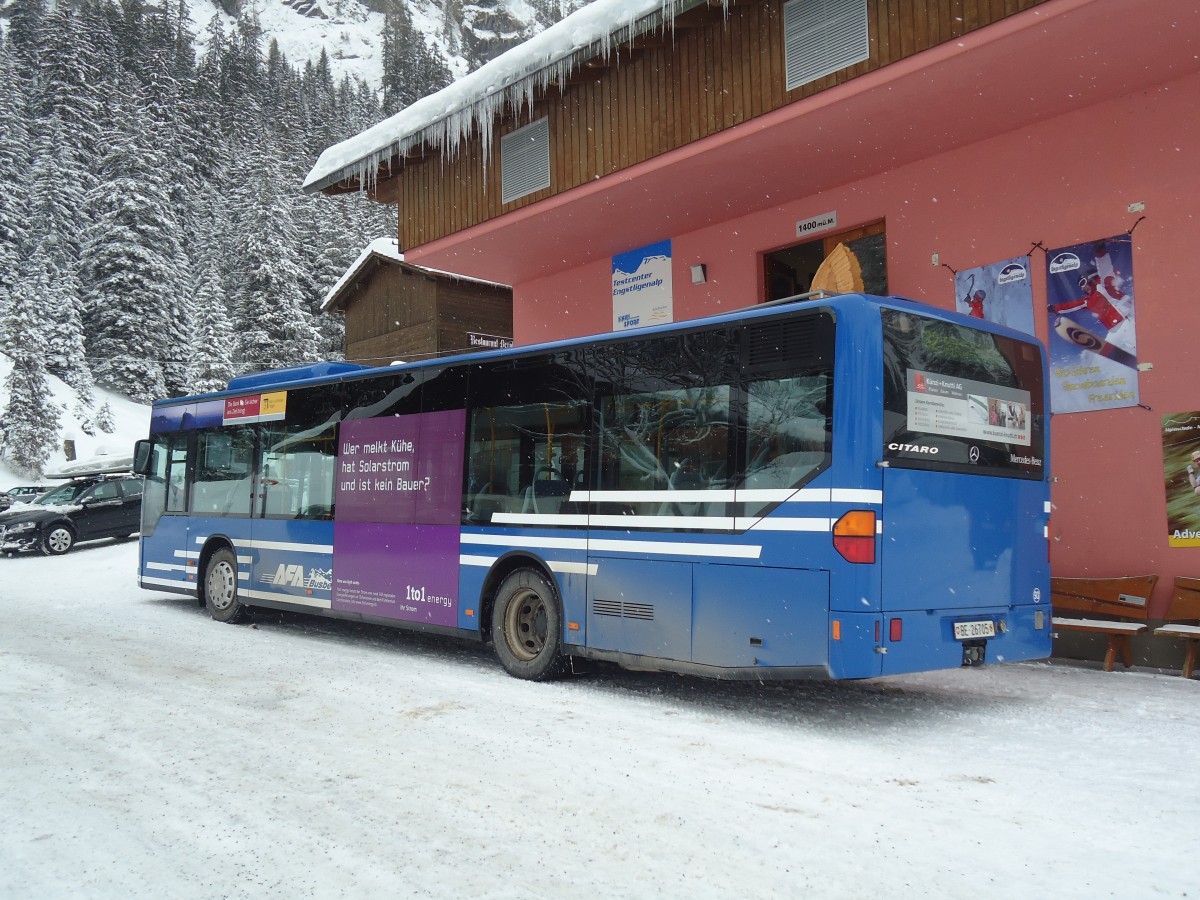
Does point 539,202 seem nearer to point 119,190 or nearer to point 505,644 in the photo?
point 505,644

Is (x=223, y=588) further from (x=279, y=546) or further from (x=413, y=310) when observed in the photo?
(x=413, y=310)

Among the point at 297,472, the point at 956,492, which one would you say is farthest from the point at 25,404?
the point at 956,492

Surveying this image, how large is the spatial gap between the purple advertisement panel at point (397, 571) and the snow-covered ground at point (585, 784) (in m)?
0.79

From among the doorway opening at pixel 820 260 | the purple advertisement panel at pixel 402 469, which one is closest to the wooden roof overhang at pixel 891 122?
the doorway opening at pixel 820 260

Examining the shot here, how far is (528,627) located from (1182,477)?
19.6 feet

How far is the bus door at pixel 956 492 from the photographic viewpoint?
599 centimetres

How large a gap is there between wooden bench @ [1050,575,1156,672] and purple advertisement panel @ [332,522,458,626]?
5.47 meters

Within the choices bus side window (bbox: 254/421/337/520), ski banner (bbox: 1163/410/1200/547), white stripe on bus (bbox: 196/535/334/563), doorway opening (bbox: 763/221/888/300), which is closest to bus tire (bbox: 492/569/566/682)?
white stripe on bus (bbox: 196/535/334/563)

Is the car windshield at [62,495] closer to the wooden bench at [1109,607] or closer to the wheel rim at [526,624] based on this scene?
the wheel rim at [526,624]

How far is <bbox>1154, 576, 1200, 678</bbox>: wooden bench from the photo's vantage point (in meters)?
7.61

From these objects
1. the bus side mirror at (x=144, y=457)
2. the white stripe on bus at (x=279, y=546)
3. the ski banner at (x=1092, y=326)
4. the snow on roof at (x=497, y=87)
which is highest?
the snow on roof at (x=497, y=87)

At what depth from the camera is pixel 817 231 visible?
11.5m

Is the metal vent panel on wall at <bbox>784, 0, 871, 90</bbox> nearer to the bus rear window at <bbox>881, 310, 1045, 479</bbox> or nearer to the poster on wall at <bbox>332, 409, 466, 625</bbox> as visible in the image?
the bus rear window at <bbox>881, 310, 1045, 479</bbox>

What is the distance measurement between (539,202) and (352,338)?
20.4 meters
